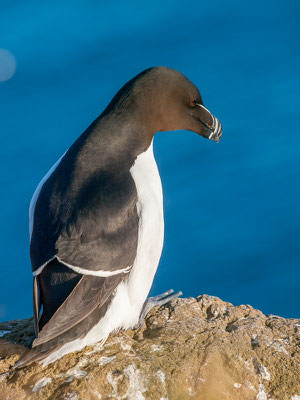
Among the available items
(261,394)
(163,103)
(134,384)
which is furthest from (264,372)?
(163,103)

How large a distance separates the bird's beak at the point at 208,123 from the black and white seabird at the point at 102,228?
274 millimetres

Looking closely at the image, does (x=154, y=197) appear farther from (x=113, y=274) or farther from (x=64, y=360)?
(x=64, y=360)

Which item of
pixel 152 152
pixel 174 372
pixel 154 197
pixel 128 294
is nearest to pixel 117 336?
pixel 128 294

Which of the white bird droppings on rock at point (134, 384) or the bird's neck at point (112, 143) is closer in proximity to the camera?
the white bird droppings on rock at point (134, 384)

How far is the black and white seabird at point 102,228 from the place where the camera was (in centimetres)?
371

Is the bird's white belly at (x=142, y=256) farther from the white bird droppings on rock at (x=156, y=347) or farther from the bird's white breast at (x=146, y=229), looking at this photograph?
the white bird droppings on rock at (x=156, y=347)

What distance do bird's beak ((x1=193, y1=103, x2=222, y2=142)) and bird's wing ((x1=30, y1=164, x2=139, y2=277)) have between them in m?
1.04

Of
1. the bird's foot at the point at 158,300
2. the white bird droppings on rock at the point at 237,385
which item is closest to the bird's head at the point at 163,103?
the bird's foot at the point at 158,300

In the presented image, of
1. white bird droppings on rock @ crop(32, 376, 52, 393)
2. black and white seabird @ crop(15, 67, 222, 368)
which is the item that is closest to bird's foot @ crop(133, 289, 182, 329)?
black and white seabird @ crop(15, 67, 222, 368)


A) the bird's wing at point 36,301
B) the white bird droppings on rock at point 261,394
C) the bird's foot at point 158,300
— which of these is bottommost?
the white bird droppings on rock at point 261,394

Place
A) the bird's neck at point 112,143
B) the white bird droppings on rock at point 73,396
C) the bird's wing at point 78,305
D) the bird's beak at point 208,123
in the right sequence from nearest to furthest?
the white bird droppings on rock at point 73,396
the bird's wing at point 78,305
the bird's neck at point 112,143
the bird's beak at point 208,123

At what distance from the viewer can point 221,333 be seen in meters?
4.04

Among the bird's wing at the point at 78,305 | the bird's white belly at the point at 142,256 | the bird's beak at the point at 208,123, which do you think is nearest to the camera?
the bird's wing at the point at 78,305

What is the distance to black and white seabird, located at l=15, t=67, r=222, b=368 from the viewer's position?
12.2 feet
